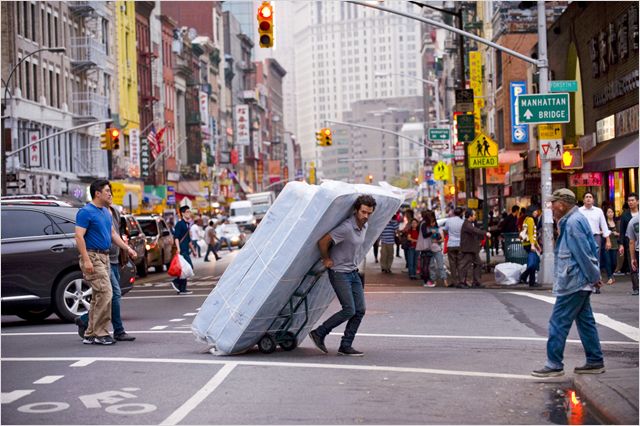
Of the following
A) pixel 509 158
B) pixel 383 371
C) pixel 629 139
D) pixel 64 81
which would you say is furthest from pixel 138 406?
pixel 64 81

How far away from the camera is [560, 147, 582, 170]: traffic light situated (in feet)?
84.9

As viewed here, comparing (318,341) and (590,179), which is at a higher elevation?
(590,179)

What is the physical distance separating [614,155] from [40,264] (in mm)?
16821

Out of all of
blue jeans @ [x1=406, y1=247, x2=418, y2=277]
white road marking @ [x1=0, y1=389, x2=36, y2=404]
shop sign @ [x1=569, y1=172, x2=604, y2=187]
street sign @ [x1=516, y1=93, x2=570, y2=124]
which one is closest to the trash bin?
blue jeans @ [x1=406, y1=247, x2=418, y2=277]

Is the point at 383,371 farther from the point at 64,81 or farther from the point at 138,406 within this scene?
the point at 64,81

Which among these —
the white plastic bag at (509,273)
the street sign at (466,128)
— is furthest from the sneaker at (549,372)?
the street sign at (466,128)

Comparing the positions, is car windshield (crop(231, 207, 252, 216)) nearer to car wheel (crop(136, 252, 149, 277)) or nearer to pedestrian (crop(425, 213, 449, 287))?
car wheel (crop(136, 252, 149, 277))

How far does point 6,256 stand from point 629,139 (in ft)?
58.3

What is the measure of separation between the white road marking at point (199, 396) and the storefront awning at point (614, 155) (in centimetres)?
1940

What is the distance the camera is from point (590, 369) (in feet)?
36.7

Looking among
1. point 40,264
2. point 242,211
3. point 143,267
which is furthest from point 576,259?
point 242,211

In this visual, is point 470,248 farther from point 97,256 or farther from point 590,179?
point 97,256

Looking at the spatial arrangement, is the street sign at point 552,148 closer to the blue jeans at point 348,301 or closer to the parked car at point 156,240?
the blue jeans at point 348,301

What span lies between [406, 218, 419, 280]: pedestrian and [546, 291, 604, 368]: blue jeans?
60.1 ft
